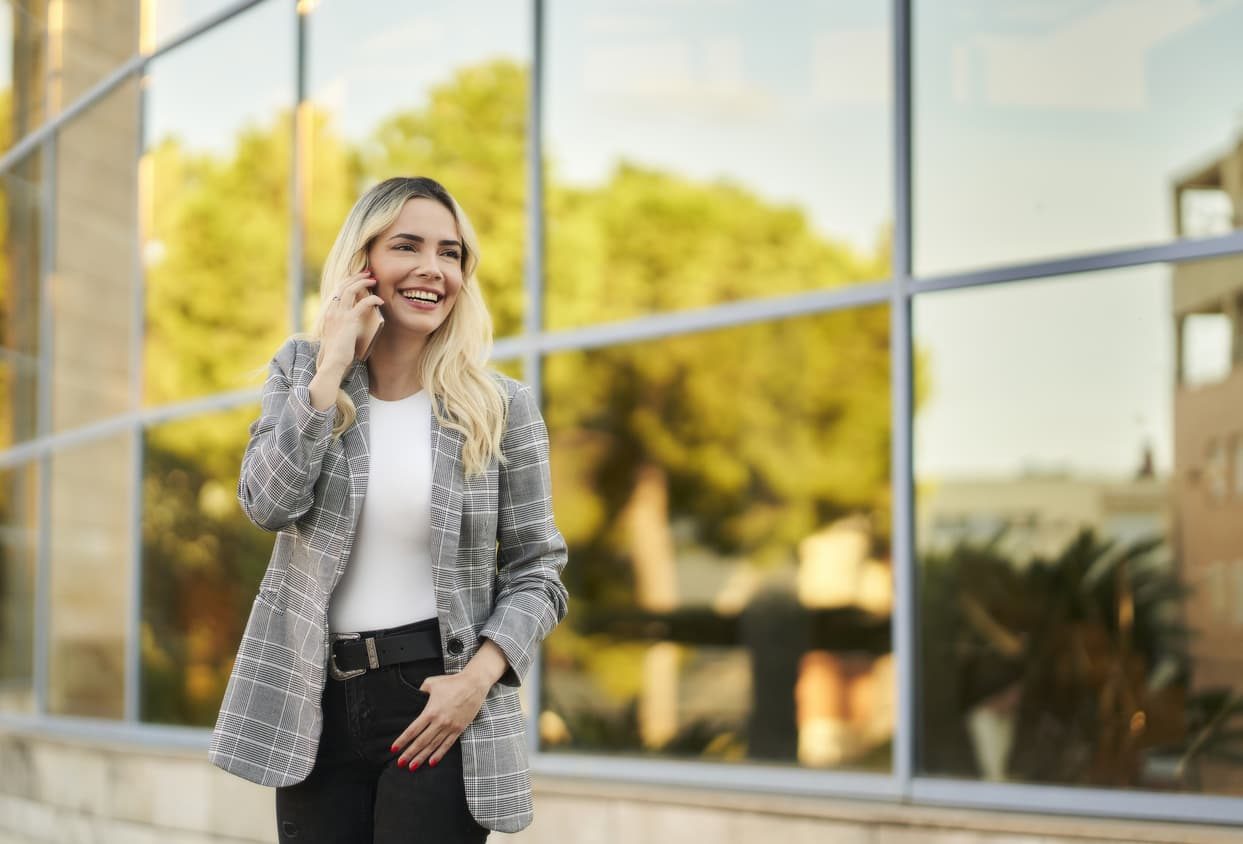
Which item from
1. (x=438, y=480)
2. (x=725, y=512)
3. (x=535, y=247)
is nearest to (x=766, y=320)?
(x=535, y=247)

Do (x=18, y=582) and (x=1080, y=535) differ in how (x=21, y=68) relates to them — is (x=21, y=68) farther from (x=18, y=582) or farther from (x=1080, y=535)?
(x=1080, y=535)

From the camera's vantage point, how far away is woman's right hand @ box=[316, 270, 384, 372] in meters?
2.13

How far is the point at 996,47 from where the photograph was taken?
27.0 ft

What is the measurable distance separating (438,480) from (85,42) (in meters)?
6.86

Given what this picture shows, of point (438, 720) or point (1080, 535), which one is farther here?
point (1080, 535)

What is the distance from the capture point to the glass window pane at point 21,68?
342 inches

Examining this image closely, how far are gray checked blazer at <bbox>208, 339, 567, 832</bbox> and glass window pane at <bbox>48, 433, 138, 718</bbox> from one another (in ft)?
18.5

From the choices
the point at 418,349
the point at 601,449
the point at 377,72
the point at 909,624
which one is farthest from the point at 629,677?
the point at 418,349

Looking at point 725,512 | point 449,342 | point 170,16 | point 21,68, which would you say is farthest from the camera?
point 725,512

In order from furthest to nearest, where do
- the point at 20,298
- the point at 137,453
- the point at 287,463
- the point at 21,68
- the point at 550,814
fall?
the point at 20,298
the point at 21,68
the point at 137,453
the point at 550,814
the point at 287,463

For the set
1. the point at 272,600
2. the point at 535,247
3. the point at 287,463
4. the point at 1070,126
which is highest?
the point at 1070,126

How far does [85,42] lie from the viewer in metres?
8.02

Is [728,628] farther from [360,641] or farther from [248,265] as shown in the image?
[360,641]

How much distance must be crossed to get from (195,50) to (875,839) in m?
5.63
